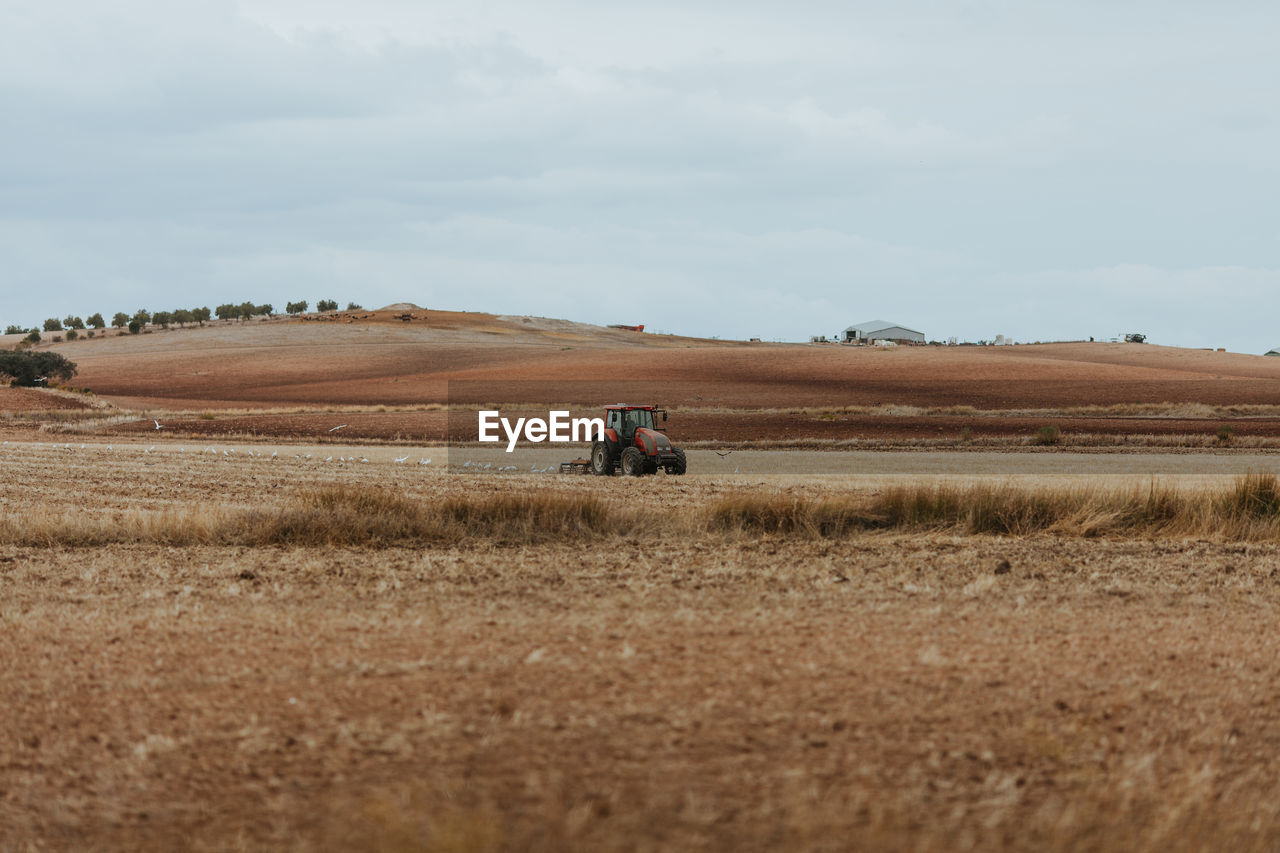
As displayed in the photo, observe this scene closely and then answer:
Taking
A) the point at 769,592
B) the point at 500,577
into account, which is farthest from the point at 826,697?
the point at 500,577

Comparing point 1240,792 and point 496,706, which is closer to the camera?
point 1240,792

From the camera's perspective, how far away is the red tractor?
1200 inches

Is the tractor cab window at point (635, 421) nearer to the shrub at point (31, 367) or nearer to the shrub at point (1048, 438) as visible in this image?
the shrub at point (1048, 438)

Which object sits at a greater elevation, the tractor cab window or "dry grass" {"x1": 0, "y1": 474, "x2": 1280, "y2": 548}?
the tractor cab window

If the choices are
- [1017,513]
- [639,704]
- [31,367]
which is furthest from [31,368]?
[639,704]

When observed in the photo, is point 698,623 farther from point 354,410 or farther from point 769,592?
point 354,410

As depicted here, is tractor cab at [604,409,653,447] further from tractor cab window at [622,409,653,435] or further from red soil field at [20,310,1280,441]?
red soil field at [20,310,1280,441]

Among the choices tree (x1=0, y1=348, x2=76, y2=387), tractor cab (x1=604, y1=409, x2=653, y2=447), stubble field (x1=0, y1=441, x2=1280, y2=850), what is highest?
tree (x1=0, y1=348, x2=76, y2=387)

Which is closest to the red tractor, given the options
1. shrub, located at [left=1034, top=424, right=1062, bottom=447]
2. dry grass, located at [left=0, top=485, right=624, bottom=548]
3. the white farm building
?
dry grass, located at [left=0, top=485, right=624, bottom=548]

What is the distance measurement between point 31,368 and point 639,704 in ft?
336

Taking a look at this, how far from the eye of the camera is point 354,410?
2655 inches

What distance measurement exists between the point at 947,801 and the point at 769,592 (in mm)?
5975

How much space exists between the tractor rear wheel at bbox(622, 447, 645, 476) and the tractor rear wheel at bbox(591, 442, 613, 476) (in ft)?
1.61

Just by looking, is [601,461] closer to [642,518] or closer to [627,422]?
[627,422]
